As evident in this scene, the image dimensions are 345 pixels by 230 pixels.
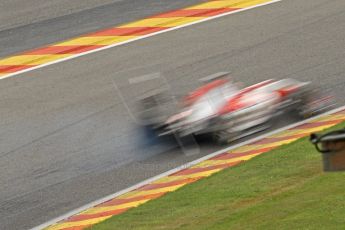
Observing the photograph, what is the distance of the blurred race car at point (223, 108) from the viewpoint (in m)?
13.9

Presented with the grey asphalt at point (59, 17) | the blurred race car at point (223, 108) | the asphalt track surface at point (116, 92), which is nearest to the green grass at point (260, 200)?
the blurred race car at point (223, 108)

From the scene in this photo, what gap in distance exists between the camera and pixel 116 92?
1702cm

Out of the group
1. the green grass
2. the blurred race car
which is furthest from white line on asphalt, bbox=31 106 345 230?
the green grass

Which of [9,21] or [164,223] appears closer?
[164,223]

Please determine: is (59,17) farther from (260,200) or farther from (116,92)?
(260,200)

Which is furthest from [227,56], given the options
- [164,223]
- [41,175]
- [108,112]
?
[164,223]

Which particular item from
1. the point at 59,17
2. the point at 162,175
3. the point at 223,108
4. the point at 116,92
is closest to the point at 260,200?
the point at 162,175

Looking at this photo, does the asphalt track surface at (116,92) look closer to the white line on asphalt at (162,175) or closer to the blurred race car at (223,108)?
the white line on asphalt at (162,175)

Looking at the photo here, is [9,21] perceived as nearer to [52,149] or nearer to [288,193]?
[52,149]

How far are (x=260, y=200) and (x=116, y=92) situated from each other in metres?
6.08

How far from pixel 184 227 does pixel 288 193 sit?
113 cm

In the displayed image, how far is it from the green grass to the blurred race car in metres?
0.82

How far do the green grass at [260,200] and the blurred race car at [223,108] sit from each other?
82 centimetres

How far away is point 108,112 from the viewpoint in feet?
53.0
